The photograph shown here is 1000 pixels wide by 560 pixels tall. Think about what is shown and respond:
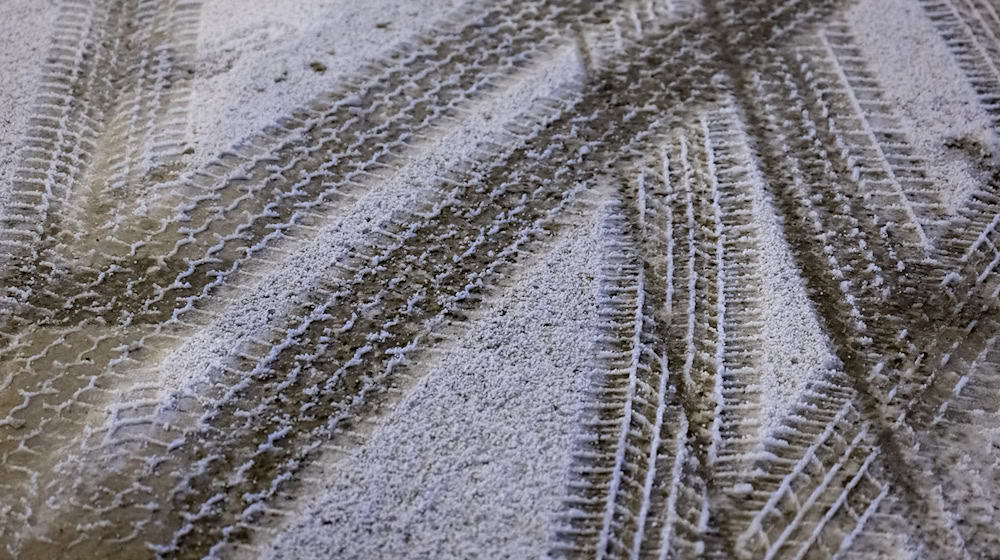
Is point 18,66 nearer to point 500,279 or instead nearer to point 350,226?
point 350,226

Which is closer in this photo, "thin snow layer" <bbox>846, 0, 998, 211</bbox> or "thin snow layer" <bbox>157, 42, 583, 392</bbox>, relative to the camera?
"thin snow layer" <bbox>157, 42, 583, 392</bbox>

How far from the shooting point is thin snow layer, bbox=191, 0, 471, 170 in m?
2.51

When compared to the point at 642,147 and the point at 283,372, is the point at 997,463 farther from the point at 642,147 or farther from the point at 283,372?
the point at 283,372

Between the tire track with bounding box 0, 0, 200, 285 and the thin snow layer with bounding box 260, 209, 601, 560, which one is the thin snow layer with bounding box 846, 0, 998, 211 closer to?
the thin snow layer with bounding box 260, 209, 601, 560

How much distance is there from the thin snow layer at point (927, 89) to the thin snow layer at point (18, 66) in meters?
2.58

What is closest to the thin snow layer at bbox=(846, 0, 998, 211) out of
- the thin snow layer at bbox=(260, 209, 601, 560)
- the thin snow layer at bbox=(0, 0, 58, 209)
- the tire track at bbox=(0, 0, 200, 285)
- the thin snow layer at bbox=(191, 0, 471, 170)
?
the thin snow layer at bbox=(260, 209, 601, 560)

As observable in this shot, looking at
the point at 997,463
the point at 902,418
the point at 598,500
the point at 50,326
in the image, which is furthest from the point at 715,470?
the point at 50,326

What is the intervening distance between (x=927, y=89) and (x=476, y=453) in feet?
6.08

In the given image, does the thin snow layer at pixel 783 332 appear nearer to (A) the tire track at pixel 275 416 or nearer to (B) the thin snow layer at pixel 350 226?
(A) the tire track at pixel 275 416

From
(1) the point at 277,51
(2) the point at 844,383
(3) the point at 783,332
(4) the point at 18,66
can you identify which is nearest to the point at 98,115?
(4) the point at 18,66

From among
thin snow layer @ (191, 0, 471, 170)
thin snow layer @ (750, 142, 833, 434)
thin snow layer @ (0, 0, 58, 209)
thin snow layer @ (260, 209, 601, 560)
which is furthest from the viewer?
thin snow layer @ (191, 0, 471, 170)

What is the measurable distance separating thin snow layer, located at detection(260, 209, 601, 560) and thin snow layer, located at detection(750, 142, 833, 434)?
42 cm

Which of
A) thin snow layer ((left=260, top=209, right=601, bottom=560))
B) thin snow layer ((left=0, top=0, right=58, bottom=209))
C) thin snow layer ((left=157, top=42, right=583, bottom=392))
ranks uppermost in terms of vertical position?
thin snow layer ((left=0, top=0, right=58, bottom=209))

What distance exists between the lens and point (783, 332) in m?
2.05
